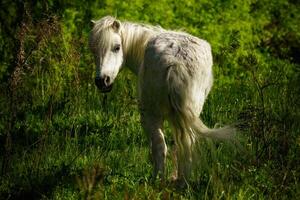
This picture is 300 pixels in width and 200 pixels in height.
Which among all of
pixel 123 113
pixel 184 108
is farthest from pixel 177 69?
pixel 123 113

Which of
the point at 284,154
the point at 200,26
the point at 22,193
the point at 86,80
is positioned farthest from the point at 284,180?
the point at 200,26

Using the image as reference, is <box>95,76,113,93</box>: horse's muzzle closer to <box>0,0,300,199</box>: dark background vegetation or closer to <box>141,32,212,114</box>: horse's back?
<box>141,32,212,114</box>: horse's back

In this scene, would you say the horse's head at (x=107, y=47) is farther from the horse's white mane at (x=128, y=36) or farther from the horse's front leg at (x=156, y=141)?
the horse's front leg at (x=156, y=141)

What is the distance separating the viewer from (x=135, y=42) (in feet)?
20.4

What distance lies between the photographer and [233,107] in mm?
7625

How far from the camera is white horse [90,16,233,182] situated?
529 centimetres

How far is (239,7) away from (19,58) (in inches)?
225

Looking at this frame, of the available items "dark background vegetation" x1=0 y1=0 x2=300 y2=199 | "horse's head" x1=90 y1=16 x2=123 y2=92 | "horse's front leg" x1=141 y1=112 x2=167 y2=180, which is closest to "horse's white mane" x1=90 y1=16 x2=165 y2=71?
"horse's head" x1=90 y1=16 x2=123 y2=92

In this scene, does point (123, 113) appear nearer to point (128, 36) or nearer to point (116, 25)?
point (128, 36)

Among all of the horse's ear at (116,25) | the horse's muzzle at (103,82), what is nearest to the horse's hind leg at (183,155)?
the horse's muzzle at (103,82)

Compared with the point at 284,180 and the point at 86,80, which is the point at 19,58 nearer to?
the point at 284,180

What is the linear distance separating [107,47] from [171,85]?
1.02 m

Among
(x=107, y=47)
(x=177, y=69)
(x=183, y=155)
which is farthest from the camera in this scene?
(x=107, y=47)

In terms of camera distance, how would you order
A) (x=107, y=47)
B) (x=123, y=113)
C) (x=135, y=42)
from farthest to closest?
(x=123, y=113) → (x=135, y=42) → (x=107, y=47)
